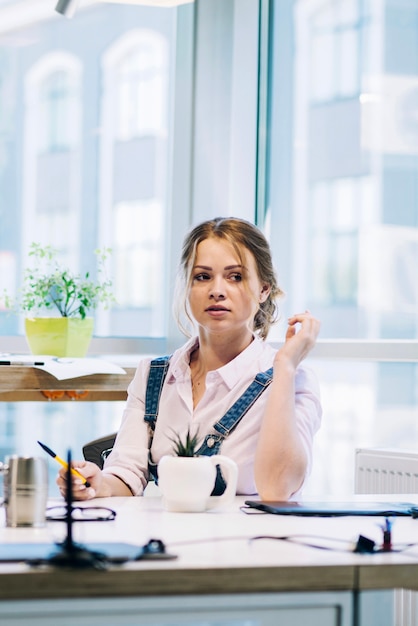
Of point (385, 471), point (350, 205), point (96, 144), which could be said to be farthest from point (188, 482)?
point (96, 144)

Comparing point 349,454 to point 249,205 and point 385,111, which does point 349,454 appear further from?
point 385,111

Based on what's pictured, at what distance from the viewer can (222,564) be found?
1143 mm

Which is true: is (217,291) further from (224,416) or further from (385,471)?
(385,471)

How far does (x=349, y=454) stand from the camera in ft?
11.2

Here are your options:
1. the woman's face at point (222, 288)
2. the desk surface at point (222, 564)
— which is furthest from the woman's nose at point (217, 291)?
the desk surface at point (222, 564)

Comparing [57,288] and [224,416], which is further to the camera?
[57,288]

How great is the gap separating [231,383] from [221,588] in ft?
3.32

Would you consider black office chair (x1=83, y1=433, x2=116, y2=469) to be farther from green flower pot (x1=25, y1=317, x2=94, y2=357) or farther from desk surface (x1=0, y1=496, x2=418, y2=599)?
desk surface (x1=0, y1=496, x2=418, y2=599)

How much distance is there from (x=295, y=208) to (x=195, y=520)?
2187 mm

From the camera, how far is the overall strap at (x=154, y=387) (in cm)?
217

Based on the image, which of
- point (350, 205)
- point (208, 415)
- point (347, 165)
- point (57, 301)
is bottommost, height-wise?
point (208, 415)

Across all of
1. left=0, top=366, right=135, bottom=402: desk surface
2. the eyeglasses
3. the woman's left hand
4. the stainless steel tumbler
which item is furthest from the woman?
left=0, top=366, right=135, bottom=402: desk surface

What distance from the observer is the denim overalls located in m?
2.02

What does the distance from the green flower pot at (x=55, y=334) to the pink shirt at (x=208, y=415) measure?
101cm
